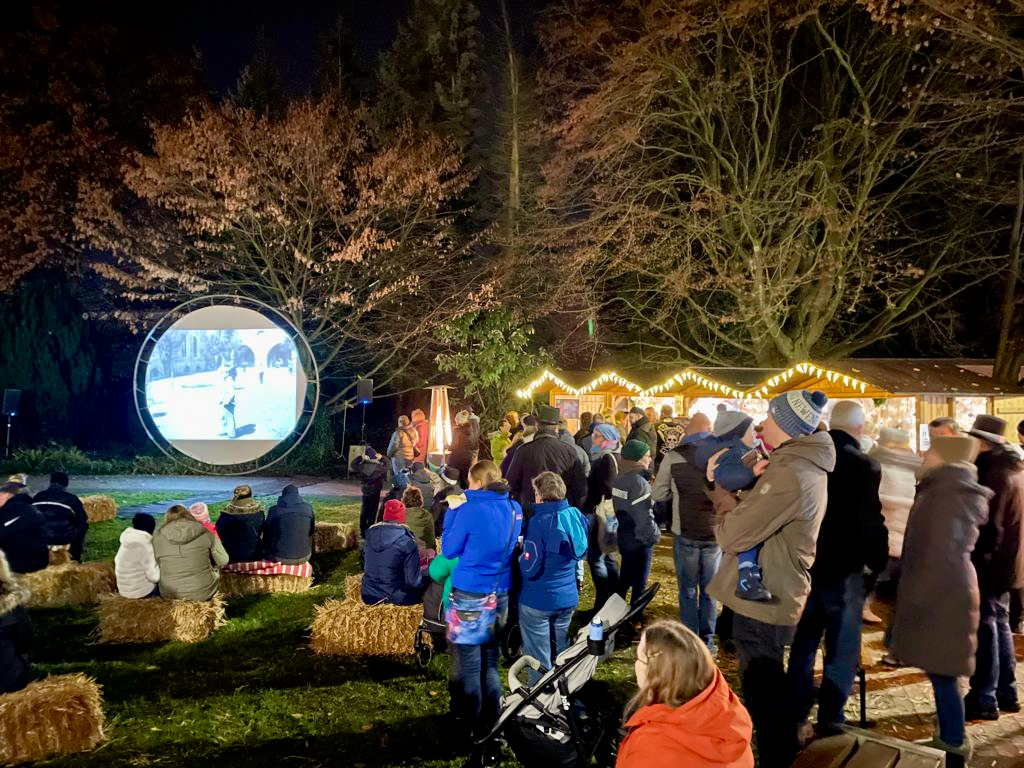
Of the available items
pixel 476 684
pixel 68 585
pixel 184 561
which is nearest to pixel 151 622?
pixel 184 561

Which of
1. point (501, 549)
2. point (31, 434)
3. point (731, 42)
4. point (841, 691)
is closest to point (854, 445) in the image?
point (841, 691)

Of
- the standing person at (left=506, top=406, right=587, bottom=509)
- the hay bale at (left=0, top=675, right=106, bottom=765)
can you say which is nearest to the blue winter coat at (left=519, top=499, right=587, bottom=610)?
the standing person at (left=506, top=406, right=587, bottom=509)

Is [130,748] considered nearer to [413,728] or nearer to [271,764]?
[271,764]

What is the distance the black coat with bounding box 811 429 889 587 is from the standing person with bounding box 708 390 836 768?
1.67 ft

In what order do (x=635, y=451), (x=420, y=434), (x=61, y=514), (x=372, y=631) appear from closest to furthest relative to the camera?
(x=372, y=631)
(x=635, y=451)
(x=61, y=514)
(x=420, y=434)

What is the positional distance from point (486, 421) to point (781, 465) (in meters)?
18.6

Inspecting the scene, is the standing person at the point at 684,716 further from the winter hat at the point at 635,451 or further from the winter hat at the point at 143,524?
the winter hat at the point at 143,524

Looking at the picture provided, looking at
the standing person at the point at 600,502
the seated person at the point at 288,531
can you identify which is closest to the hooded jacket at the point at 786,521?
the standing person at the point at 600,502

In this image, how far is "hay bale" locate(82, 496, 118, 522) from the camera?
41.2 feet

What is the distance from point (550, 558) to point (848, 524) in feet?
5.55

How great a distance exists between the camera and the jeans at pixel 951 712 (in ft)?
12.8

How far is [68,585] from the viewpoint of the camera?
769cm

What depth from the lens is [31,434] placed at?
869 inches

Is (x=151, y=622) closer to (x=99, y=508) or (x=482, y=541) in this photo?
(x=482, y=541)
